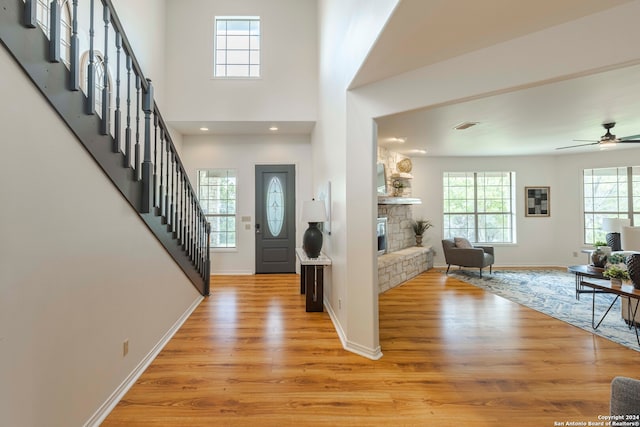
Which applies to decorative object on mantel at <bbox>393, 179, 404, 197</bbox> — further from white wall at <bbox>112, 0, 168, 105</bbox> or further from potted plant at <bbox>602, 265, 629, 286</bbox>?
white wall at <bbox>112, 0, 168, 105</bbox>

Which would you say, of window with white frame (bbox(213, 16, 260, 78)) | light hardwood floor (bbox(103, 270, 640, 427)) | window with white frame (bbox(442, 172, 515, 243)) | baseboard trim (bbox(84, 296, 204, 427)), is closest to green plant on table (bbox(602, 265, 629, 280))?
light hardwood floor (bbox(103, 270, 640, 427))

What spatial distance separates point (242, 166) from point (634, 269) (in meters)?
5.89

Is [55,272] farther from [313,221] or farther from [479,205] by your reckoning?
[479,205]

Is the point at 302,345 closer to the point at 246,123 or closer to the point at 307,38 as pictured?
the point at 246,123

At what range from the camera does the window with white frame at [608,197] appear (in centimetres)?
576

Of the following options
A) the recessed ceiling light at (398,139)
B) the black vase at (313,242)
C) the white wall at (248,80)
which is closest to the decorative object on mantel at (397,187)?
the recessed ceiling light at (398,139)

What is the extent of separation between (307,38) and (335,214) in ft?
13.1

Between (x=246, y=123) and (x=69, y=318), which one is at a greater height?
(x=246, y=123)

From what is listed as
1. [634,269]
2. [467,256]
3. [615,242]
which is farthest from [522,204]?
[634,269]

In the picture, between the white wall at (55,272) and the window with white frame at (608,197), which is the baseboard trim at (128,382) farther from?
the window with white frame at (608,197)

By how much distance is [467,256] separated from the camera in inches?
220

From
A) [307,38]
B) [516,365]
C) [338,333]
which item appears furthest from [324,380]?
[307,38]

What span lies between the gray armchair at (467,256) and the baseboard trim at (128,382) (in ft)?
16.5

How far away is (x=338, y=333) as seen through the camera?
9.73 feet
